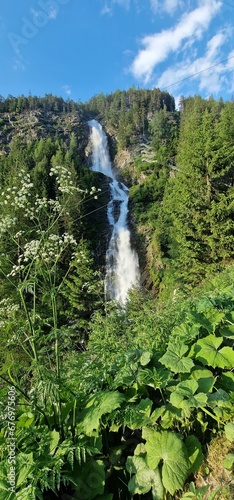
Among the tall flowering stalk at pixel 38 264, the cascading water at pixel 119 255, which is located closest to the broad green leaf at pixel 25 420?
the tall flowering stalk at pixel 38 264

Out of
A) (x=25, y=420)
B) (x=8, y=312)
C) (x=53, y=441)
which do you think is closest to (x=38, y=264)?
(x=8, y=312)

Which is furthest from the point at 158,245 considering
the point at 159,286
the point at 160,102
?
the point at 160,102

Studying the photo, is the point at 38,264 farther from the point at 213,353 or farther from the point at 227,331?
the point at 227,331

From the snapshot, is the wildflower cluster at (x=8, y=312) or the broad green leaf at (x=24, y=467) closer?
the broad green leaf at (x=24, y=467)

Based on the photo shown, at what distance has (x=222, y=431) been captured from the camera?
5.84ft

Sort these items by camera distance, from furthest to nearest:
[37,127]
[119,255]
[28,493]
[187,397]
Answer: [37,127] → [119,255] → [187,397] → [28,493]

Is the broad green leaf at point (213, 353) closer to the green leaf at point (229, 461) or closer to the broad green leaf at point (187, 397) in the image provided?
the broad green leaf at point (187, 397)

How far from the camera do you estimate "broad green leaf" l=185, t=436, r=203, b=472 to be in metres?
1.58

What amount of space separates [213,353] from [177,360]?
0.90 ft

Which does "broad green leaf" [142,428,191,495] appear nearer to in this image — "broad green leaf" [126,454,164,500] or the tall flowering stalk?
"broad green leaf" [126,454,164,500]

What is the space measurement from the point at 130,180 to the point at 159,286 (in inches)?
1060

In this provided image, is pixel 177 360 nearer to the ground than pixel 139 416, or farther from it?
farther from it

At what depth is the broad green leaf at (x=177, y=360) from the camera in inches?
75.0

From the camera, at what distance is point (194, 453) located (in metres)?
1.60
